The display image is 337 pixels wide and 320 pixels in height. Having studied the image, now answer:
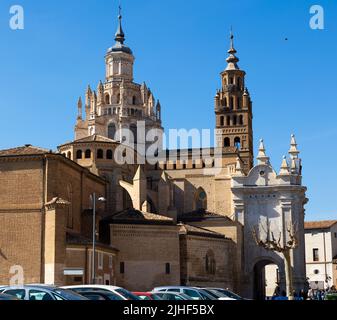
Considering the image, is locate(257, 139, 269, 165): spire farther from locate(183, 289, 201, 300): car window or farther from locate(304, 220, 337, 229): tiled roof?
locate(183, 289, 201, 300): car window

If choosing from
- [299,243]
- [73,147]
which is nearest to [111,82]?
[73,147]

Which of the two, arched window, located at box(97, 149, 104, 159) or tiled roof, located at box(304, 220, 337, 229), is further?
tiled roof, located at box(304, 220, 337, 229)

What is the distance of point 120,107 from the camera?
87.4m

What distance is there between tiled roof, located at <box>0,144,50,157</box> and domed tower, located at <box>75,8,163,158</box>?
37.3 m

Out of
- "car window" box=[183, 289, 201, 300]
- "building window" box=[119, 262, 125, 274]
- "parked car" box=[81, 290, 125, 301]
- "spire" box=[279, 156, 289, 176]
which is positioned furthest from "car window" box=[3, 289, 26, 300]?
"spire" box=[279, 156, 289, 176]

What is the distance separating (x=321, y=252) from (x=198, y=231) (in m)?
38.3

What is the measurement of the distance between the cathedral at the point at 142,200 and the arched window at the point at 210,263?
0.28 ft

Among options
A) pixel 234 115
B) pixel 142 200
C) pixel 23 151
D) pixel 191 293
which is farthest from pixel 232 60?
pixel 191 293

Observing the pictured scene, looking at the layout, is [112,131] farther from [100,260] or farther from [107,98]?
[100,260]

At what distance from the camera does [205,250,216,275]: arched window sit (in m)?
59.0

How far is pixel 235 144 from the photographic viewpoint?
8675 centimetres

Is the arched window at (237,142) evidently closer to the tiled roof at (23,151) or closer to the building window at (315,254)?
the building window at (315,254)
